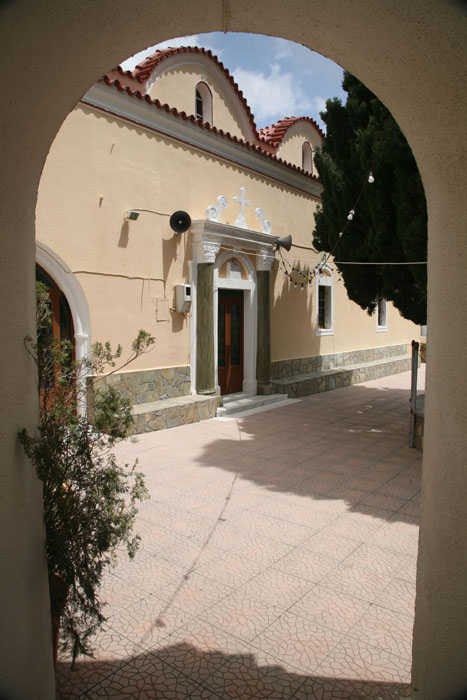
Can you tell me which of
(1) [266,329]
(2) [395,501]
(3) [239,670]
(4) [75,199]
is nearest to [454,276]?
(3) [239,670]

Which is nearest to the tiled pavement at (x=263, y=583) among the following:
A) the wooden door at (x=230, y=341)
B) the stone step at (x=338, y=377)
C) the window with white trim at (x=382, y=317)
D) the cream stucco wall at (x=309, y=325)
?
the wooden door at (x=230, y=341)

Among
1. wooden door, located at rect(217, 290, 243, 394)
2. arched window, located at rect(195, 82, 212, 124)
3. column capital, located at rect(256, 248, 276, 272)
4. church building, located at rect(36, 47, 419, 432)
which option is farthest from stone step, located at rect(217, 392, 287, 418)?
arched window, located at rect(195, 82, 212, 124)

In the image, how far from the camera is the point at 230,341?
10922mm

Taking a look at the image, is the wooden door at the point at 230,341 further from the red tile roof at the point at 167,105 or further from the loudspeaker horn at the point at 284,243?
the red tile roof at the point at 167,105

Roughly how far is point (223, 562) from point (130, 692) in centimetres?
147

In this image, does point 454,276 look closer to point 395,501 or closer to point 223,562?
point 223,562

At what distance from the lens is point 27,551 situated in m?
2.12

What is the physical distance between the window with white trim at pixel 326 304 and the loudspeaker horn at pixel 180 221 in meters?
5.92

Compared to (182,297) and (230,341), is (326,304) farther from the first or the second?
(182,297)

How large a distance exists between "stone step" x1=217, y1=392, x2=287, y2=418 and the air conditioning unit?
2.11 meters

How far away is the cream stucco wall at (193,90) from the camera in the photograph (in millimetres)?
9164

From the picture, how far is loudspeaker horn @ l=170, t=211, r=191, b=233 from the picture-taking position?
890cm

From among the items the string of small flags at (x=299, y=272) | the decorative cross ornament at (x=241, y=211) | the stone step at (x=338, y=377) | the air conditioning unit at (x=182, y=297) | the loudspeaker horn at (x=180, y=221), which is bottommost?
the stone step at (x=338, y=377)

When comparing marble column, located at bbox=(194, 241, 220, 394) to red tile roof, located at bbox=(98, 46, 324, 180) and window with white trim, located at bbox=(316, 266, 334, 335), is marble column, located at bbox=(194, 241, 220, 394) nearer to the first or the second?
red tile roof, located at bbox=(98, 46, 324, 180)
